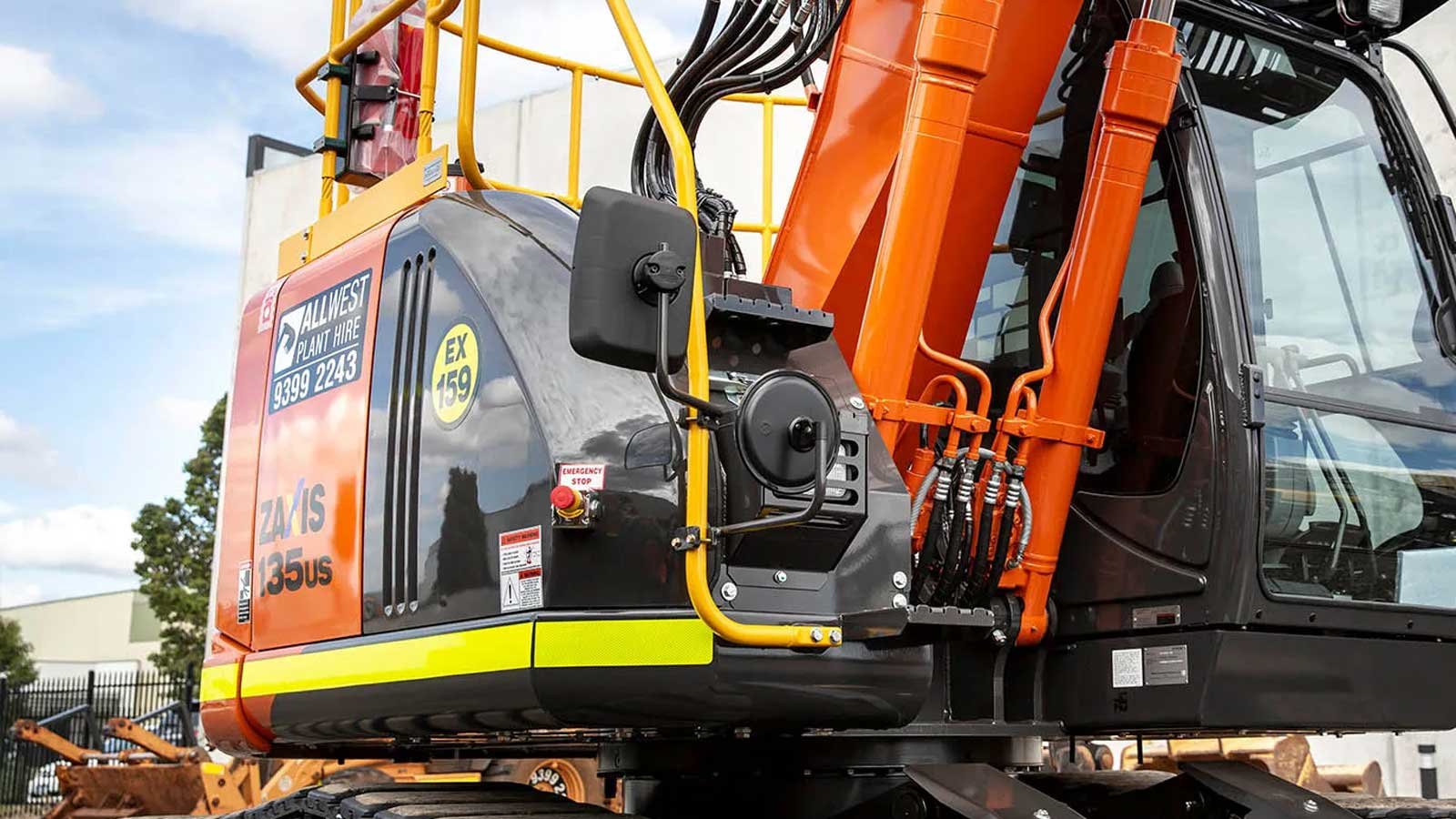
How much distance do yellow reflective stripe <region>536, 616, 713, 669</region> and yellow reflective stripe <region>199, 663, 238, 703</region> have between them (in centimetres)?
163

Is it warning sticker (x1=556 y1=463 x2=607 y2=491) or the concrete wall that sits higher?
the concrete wall

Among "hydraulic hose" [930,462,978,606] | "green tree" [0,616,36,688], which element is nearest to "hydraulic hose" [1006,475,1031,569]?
"hydraulic hose" [930,462,978,606]

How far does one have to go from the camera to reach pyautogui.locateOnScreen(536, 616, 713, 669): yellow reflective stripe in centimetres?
323

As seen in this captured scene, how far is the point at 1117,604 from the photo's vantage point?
13.2 feet

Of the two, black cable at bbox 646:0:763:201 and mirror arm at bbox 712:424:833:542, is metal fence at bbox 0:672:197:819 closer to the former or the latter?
black cable at bbox 646:0:763:201

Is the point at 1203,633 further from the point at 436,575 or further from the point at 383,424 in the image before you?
the point at 383,424

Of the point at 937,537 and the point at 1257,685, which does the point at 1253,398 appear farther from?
the point at 937,537

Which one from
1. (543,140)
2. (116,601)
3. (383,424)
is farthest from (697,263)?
(116,601)

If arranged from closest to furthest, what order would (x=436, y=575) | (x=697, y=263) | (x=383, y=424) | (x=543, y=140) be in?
(x=697, y=263), (x=436, y=575), (x=383, y=424), (x=543, y=140)

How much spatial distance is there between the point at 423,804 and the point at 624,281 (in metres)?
1.71

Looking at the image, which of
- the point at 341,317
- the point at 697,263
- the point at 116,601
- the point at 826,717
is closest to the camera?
the point at 697,263

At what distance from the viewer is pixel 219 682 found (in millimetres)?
4590

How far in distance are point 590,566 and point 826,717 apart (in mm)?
605

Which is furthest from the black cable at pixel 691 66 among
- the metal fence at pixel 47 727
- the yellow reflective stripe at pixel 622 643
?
the metal fence at pixel 47 727
